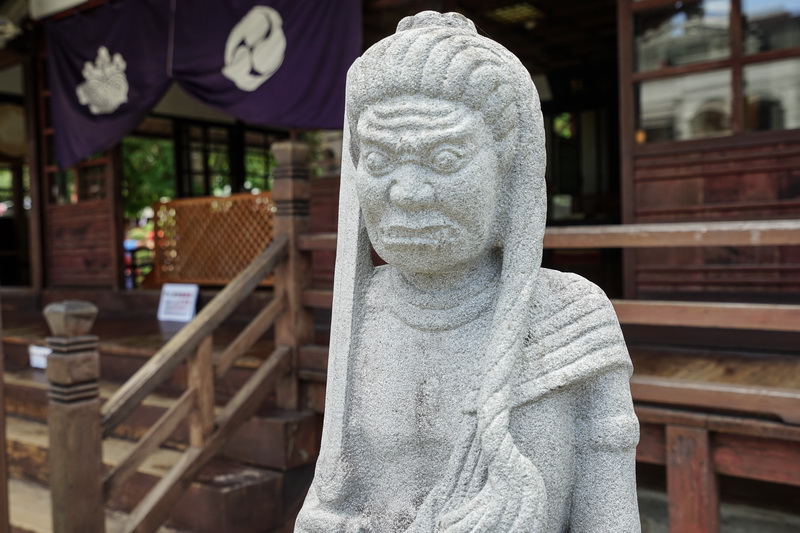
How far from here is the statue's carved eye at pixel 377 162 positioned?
1306 mm

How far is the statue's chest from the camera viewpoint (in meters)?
1.33

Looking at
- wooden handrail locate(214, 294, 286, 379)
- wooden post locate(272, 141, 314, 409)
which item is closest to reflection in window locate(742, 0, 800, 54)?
wooden post locate(272, 141, 314, 409)

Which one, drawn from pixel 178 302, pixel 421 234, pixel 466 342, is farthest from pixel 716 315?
pixel 178 302

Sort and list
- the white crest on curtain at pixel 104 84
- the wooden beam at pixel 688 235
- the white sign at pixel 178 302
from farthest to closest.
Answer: the white crest on curtain at pixel 104 84 < the white sign at pixel 178 302 < the wooden beam at pixel 688 235

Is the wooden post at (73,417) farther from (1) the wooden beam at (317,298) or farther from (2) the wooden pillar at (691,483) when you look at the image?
(2) the wooden pillar at (691,483)

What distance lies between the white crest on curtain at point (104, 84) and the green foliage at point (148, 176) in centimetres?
470

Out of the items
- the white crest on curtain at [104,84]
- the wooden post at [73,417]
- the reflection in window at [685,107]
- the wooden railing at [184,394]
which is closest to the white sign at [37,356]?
the wooden railing at [184,394]

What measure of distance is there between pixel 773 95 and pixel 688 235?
1.96m

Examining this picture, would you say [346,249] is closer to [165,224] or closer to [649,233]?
[649,233]

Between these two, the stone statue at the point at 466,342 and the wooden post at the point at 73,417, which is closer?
the stone statue at the point at 466,342

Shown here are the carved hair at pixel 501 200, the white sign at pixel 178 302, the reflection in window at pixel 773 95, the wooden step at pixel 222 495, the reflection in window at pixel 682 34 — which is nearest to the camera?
the carved hair at pixel 501 200

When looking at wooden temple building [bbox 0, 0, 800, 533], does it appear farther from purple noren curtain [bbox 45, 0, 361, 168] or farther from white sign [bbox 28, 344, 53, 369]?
purple noren curtain [bbox 45, 0, 361, 168]

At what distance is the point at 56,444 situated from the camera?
2.68 m

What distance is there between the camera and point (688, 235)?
2.71 metres
